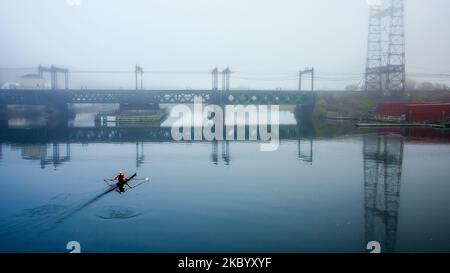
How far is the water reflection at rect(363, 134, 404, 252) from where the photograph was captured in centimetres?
1526

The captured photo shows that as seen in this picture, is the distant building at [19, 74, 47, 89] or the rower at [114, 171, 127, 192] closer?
the rower at [114, 171, 127, 192]

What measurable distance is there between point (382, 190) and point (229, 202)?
993 centimetres

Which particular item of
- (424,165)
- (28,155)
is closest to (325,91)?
(424,165)

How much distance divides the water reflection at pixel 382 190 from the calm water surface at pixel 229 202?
0.09m

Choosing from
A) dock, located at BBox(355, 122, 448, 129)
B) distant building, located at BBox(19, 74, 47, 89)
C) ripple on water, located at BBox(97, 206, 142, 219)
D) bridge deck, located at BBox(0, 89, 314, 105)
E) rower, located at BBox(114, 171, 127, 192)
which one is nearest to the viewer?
ripple on water, located at BBox(97, 206, 142, 219)

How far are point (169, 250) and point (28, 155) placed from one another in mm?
28476

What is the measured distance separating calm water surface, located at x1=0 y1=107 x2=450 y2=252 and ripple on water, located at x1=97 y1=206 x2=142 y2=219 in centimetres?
5

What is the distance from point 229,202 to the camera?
19.4m

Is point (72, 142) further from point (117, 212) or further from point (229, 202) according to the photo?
point (229, 202)

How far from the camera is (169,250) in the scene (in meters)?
13.5

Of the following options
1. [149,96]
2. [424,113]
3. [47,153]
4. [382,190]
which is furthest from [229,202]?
[149,96]

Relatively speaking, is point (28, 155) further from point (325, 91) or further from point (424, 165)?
point (325, 91)

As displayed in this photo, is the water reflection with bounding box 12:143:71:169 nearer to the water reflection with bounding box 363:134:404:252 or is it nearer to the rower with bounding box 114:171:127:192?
the rower with bounding box 114:171:127:192

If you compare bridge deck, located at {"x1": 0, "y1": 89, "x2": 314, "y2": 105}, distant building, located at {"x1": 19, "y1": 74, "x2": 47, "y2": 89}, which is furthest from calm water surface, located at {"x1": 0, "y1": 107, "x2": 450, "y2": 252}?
distant building, located at {"x1": 19, "y1": 74, "x2": 47, "y2": 89}
